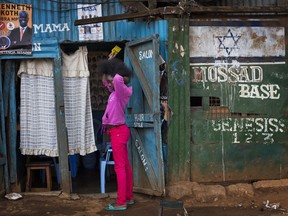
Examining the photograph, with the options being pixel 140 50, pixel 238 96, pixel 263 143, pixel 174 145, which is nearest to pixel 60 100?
pixel 140 50

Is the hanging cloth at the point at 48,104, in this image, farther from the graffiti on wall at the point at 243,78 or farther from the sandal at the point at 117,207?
the graffiti on wall at the point at 243,78

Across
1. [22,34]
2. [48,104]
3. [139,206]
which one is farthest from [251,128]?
[22,34]

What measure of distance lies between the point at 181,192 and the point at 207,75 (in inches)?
67.1

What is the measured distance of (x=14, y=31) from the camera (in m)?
6.35

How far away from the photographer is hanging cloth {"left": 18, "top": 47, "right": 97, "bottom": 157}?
21.5 feet

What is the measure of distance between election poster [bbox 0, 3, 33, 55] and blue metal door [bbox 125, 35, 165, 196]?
148 cm

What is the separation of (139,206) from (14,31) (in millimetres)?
3101

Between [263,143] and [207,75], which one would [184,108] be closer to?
[207,75]

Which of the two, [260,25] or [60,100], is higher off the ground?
[260,25]

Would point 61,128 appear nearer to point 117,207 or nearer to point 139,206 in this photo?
point 117,207

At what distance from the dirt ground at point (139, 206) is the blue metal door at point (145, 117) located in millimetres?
316

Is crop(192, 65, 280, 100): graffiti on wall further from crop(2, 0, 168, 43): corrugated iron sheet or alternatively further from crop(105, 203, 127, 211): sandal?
crop(105, 203, 127, 211): sandal

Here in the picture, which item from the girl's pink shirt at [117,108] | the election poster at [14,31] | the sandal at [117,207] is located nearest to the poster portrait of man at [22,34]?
the election poster at [14,31]

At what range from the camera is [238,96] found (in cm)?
632
